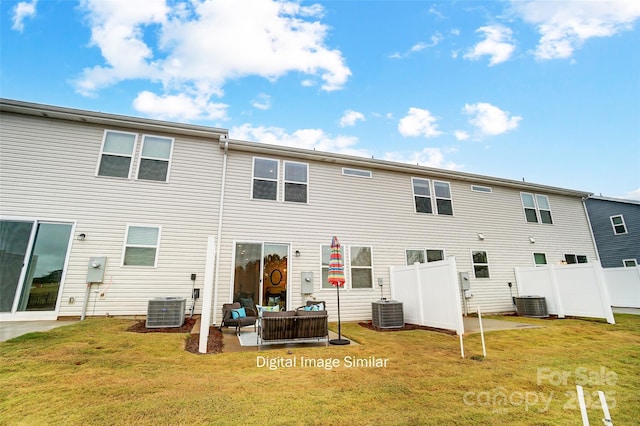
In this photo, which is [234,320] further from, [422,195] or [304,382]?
[422,195]

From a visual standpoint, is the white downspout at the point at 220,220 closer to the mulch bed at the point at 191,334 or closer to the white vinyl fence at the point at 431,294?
the mulch bed at the point at 191,334

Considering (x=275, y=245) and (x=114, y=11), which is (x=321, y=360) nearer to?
(x=275, y=245)

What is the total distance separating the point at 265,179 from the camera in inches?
357

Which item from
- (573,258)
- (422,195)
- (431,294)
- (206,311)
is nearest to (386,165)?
(422,195)

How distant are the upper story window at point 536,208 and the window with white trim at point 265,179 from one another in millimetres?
11553

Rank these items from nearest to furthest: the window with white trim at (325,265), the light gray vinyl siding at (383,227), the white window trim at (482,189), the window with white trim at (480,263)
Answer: the light gray vinyl siding at (383,227) → the window with white trim at (325,265) → the window with white trim at (480,263) → the white window trim at (482,189)

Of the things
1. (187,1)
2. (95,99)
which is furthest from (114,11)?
(95,99)

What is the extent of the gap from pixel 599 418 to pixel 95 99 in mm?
13590

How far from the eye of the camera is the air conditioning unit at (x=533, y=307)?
9.59 metres

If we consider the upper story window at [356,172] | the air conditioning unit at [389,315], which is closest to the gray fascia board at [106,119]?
the upper story window at [356,172]

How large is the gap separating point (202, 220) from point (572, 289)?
1243cm

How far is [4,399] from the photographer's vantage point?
9.39ft

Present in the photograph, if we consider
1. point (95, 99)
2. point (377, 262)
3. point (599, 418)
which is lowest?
point (599, 418)

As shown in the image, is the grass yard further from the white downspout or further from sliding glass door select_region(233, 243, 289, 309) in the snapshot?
sliding glass door select_region(233, 243, 289, 309)
